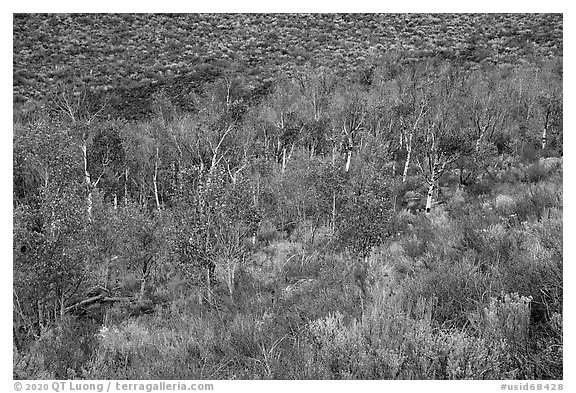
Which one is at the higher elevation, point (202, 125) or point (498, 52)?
point (498, 52)

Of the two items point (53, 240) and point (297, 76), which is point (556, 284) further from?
point (297, 76)

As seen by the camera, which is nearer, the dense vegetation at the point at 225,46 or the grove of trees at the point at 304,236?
the grove of trees at the point at 304,236

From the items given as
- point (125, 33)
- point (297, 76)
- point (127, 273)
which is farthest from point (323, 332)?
point (125, 33)

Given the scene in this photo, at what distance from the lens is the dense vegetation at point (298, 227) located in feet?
16.0

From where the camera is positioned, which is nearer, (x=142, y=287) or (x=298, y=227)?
(x=142, y=287)

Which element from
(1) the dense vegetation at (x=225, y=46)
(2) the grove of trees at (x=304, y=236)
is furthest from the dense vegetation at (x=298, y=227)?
(1) the dense vegetation at (x=225, y=46)

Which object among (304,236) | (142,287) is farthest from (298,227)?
(142,287)

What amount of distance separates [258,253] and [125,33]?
4408 cm

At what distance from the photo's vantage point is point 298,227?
24875 mm

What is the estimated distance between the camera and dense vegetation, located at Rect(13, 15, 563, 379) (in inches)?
192

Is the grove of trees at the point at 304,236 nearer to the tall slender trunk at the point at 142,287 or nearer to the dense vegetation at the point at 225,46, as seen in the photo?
the tall slender trunk at the point at 142,287

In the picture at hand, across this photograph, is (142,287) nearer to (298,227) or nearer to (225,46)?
(298,227)

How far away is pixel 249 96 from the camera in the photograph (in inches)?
1783

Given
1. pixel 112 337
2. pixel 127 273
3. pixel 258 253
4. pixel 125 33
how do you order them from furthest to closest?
pixel 125 33 → pixel 258 253 → pixel 127 273 → pixel 112 337
